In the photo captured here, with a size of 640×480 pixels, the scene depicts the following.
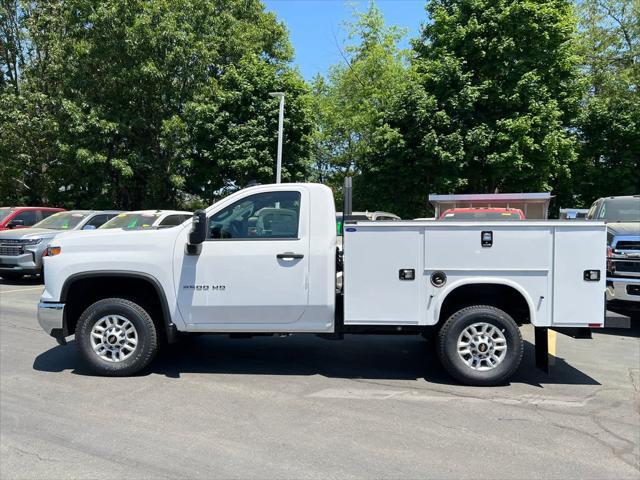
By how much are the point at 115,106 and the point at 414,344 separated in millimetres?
20266

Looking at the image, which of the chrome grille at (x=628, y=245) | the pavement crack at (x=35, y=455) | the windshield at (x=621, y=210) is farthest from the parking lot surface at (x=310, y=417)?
the windshield at (x=621, y=210)

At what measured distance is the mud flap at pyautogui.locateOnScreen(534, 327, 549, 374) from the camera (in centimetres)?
573

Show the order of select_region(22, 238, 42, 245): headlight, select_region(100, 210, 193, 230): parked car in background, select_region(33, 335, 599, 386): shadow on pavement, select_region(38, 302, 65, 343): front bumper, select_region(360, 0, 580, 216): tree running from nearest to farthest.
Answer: select_region(38, 302, 65, 343): front bumper
select_region(33, 335, 599, 386): shadow on pavement
select_region(100, 210, 193, 230): parked car in background
select_region(22, 238, 42, 245): headlight
select_region(360, 0, 580, 216): tree

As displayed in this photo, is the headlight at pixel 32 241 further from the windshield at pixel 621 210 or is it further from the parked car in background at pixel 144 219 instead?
the windshield at pixel 621 210

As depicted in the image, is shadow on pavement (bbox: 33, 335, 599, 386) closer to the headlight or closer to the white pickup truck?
the white pickup truck

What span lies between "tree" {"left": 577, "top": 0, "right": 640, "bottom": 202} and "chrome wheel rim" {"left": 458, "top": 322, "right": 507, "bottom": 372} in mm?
19782

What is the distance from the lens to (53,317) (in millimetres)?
5797

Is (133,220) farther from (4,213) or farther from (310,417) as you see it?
(310,417)

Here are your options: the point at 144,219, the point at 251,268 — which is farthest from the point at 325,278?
the point at 144,219

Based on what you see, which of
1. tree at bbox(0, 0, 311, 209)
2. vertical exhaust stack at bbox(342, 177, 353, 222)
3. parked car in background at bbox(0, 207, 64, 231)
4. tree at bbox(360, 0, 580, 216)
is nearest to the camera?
vertical exhaust stack at bbox(342, 177, 353, 222)

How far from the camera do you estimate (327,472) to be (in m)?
3.68

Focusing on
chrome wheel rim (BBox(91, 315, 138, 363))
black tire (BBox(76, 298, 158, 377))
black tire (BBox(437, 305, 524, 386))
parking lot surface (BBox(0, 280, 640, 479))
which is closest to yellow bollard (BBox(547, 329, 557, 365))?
parking lot surface (BBox(0, 280, 640, 479))

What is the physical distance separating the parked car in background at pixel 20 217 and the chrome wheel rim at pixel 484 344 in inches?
597

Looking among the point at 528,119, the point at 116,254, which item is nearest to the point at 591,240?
the point at 116,254
